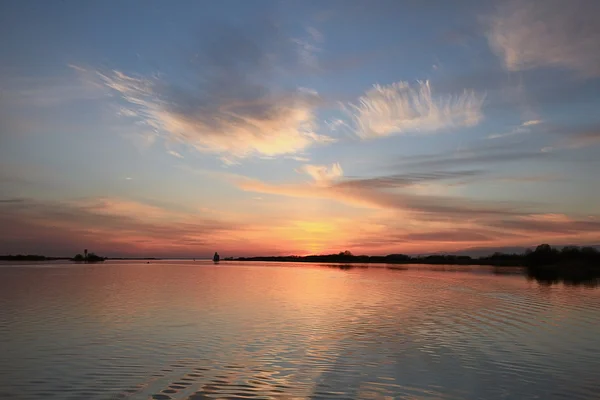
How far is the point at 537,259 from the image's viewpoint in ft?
431

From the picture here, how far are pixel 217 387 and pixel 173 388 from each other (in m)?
1.21

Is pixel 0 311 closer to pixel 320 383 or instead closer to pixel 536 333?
pixel 320 383

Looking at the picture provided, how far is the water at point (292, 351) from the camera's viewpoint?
12703mm

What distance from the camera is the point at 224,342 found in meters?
19.1

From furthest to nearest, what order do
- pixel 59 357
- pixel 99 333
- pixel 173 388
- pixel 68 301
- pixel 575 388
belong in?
pixel 68 301 → pixel 99 333 → pixel 59 357 → pixel 575 388 → pixel 173 388

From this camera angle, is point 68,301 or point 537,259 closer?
point 68,301

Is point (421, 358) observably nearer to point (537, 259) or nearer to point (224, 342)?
point (224, 342)

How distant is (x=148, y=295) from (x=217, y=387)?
91.5ft

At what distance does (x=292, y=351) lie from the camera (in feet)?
57.3

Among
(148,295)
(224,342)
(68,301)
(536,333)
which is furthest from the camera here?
(148,295)

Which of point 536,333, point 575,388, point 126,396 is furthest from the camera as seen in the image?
point 536,333

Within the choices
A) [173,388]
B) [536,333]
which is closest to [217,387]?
[173,388]

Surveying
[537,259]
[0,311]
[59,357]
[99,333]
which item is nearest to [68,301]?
[0,311]

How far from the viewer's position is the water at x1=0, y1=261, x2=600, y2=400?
12.7m
